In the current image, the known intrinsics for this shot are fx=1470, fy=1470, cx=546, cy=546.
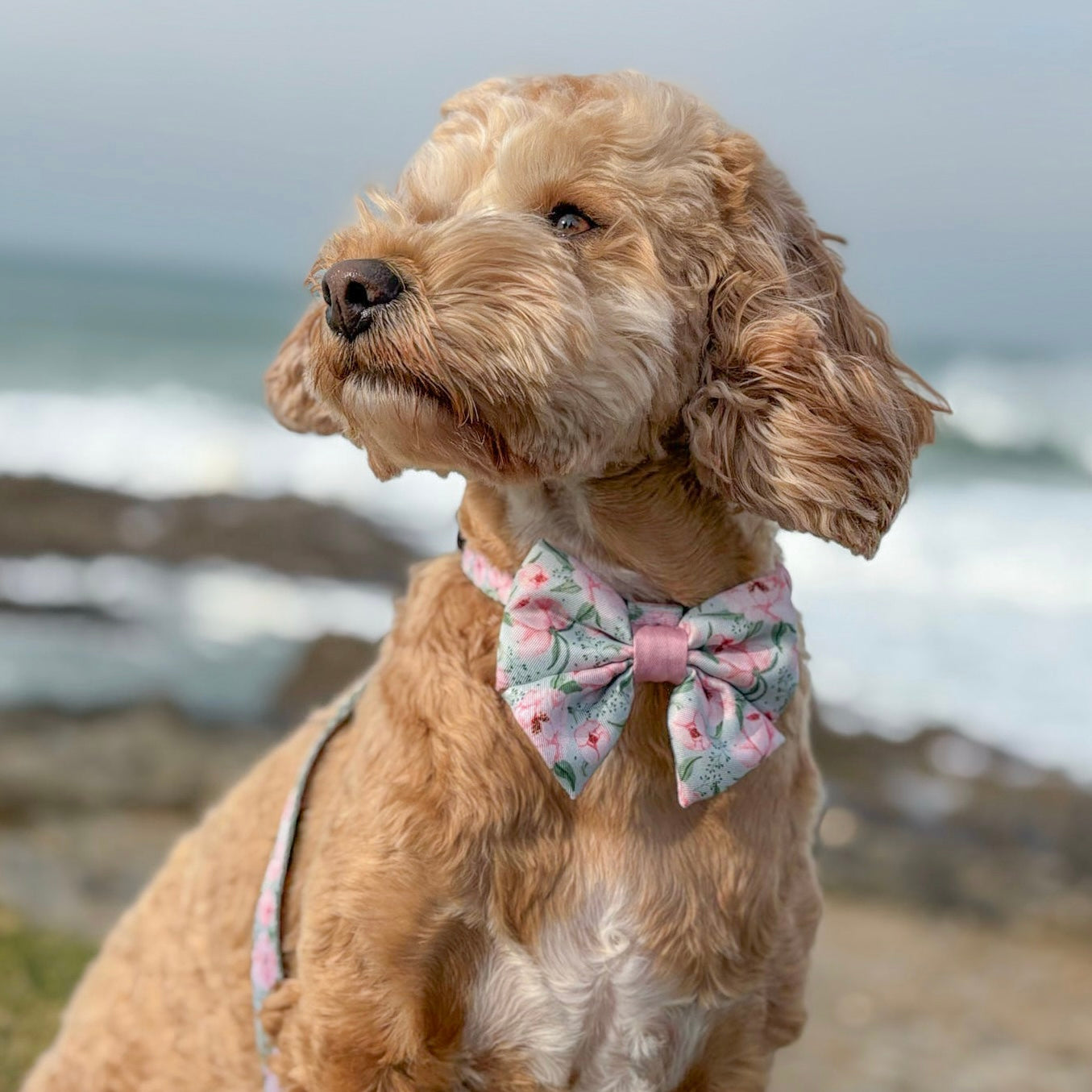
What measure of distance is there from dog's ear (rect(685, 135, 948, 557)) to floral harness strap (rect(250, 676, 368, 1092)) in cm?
72

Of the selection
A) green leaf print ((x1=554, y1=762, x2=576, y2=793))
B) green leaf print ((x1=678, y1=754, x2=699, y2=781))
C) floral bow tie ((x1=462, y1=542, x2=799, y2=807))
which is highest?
floral bow tie ((x1=462, y1=542, x2=799, y2=807))

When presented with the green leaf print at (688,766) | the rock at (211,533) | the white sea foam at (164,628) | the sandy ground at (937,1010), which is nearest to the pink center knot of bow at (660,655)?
the green leaf print at (688,766)

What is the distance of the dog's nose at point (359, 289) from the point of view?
156 centimetres

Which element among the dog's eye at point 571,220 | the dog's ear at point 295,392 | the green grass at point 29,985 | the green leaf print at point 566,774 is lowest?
the green grass at point 29,985

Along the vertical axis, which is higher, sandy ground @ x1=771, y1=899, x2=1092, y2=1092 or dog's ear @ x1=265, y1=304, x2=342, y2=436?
dog's ear @ x1=265, y1=304, x2=342, y2=436

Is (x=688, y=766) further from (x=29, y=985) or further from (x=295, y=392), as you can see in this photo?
(x=29, y=985)

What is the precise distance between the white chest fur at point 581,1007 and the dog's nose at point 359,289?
752mm

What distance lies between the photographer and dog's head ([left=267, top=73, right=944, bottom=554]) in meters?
1.60

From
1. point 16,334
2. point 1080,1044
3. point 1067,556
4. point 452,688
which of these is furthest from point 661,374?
point 16,334

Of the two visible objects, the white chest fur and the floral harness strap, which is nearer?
the white chest fur

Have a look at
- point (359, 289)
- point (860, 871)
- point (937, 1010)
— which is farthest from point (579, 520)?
point (860, 871)

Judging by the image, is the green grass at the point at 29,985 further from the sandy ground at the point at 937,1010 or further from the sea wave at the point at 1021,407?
the sea wave at the point at 1021,407

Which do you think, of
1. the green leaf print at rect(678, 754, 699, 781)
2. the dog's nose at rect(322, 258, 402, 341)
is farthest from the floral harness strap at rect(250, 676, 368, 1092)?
the dog's nose at rect(322, 258, 402, 341)

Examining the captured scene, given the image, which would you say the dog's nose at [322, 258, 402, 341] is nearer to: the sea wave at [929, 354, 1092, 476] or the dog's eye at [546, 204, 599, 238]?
the dog's eye at [546, 204, 599, 238]
